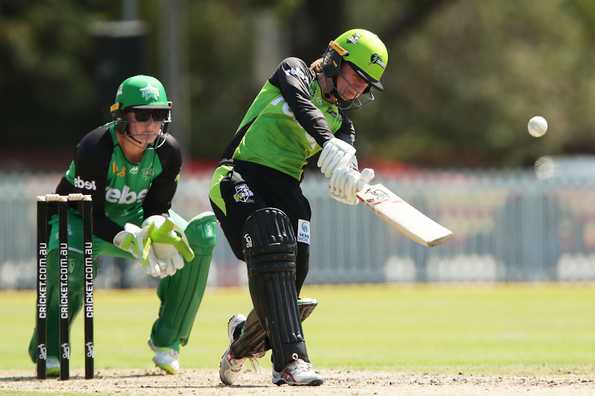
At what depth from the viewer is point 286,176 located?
787cm

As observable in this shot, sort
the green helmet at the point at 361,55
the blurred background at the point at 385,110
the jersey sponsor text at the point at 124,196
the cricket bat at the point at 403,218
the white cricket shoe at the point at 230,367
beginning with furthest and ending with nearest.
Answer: the blurred background at the point at 385,110 < the jersey sponsor text at the point at 124,196 < the white cricket shoe at the point at 230,367 < the green helmet at the point at 361,55 < the cricket bat at the point at 403,218

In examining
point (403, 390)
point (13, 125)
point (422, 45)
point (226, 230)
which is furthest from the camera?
point (422, 45)

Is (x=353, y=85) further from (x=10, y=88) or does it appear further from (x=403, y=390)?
(x=10, y=88)

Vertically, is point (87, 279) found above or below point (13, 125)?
below

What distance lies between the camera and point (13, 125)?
121ft

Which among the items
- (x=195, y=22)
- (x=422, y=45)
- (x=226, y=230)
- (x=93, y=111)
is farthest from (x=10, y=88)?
(x=226, y=230)

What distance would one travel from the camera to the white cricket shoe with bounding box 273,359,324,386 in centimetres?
736

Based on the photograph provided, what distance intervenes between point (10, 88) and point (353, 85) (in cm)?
2779

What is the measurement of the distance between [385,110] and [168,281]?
109 ft

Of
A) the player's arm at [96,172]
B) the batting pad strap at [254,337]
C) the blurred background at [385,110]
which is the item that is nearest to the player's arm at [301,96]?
the batting pad strap at [254,337]

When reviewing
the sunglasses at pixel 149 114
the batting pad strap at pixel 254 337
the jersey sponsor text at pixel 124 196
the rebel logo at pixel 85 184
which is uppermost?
the sunglasses at pixel 149 114

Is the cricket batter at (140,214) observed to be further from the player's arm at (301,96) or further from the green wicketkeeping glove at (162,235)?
the player's arm at (301,96)

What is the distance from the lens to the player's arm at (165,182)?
29.6 ft

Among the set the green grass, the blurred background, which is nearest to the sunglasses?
the green grass
